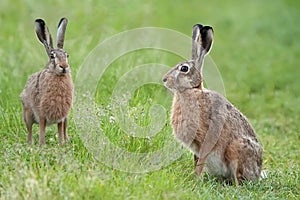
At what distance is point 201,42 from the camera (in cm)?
677

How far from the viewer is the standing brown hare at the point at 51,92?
6.63 metres

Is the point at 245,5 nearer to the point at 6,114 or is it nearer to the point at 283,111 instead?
the point at 283,111

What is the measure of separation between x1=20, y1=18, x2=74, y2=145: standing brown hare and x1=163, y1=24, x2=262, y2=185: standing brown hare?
927 millimetres

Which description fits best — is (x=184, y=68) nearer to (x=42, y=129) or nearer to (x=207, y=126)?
(x=207, y=126)

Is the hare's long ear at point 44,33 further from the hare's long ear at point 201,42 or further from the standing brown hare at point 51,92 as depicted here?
the hare's long ear at point 201,42

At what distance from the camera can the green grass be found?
5.57 metres

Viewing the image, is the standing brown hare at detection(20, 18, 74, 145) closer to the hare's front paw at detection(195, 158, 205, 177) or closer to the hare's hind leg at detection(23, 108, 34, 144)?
the hare's hind leg at detection(23, 108, 34, 144)

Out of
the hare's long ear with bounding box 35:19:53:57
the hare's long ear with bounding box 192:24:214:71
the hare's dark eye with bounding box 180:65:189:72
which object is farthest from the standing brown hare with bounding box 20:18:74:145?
the hare's long ear with bounding box 192:24:214:71

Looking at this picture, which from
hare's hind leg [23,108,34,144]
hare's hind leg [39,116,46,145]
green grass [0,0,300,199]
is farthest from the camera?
hare's hind leg [23,108,34,144]

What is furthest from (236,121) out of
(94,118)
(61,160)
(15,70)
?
(15,70)

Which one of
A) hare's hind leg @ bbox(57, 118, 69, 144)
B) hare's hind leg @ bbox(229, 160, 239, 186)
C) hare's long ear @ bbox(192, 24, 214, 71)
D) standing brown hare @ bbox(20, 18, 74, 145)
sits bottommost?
hare's hind leg @ bbox(229, 160, 239, 186)

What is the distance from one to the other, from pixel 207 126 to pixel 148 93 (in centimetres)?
197

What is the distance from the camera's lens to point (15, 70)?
9.14 meters

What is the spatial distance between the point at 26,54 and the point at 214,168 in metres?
4.07
